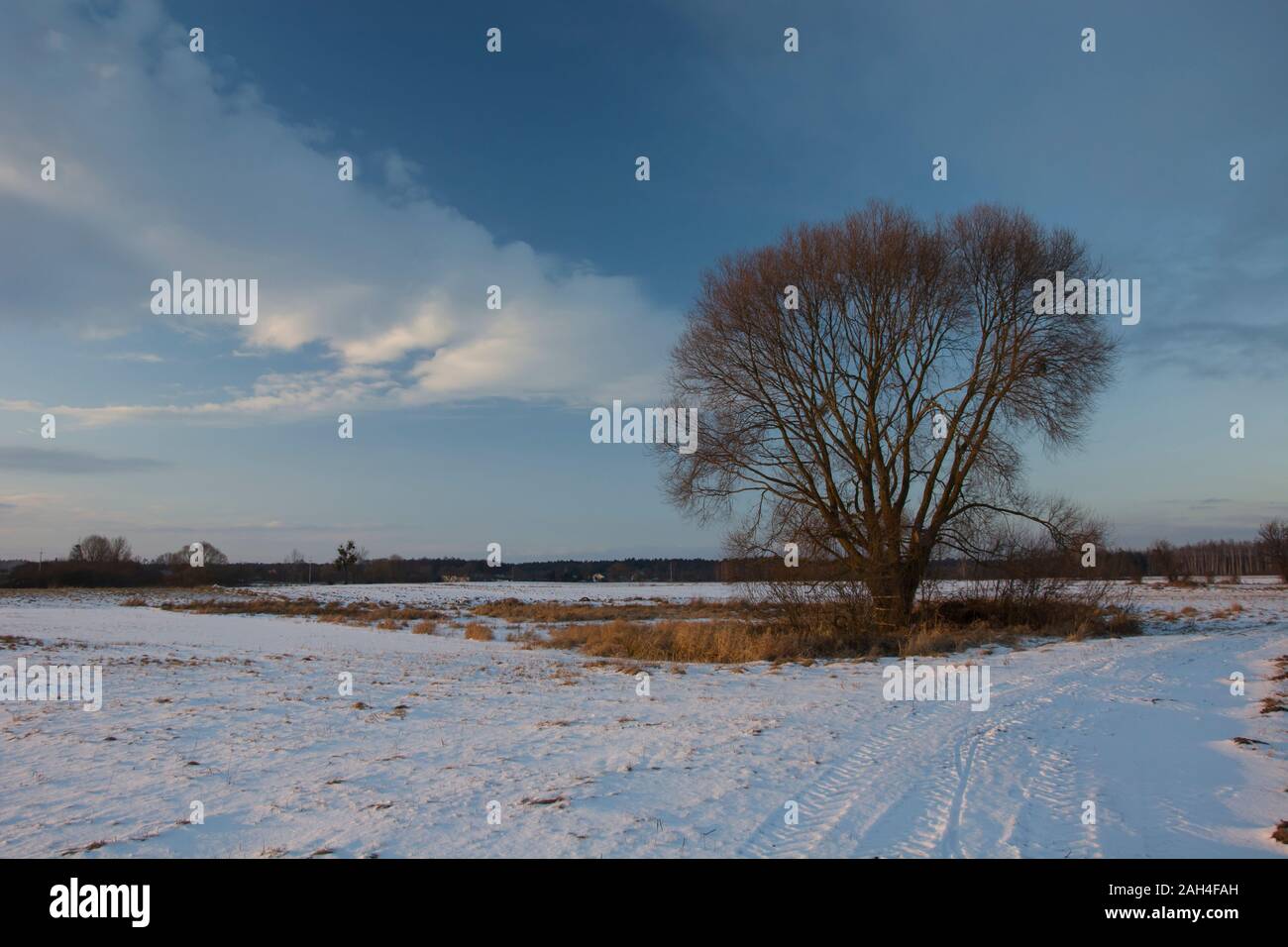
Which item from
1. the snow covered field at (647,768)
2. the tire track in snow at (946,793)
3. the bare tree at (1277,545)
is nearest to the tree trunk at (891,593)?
the snow covered field at (647,768)

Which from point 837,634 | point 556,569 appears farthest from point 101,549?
point 837,634

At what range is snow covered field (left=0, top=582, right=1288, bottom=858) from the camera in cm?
546

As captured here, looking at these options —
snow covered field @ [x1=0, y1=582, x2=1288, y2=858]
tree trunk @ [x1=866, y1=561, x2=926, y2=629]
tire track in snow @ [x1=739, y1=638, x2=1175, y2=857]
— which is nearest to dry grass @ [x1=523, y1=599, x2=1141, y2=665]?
tree trunk @ [x1=866, y1=561, x2=926, y2=629]

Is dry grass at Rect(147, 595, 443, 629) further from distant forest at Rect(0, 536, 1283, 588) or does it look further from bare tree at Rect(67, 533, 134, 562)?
bare tree at Rect(67, 533, 134, 562)

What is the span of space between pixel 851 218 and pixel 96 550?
14738 centimetres

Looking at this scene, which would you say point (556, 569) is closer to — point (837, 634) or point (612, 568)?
point (612, 568)

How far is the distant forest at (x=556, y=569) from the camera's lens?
984 inches

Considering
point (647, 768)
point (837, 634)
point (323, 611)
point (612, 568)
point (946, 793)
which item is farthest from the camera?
point (612, 568)

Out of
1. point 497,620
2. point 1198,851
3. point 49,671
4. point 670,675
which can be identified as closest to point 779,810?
point 1198,851

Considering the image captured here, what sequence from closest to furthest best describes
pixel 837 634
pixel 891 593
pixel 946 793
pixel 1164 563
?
1. pixel 946 793
2. pixel 837 634
3. pixel 891 593
4. pixel 1164 563

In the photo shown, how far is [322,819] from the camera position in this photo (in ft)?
19.2

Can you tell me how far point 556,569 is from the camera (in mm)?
169000

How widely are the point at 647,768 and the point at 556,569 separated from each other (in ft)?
537

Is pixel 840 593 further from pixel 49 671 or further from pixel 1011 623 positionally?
pixel 49 671
